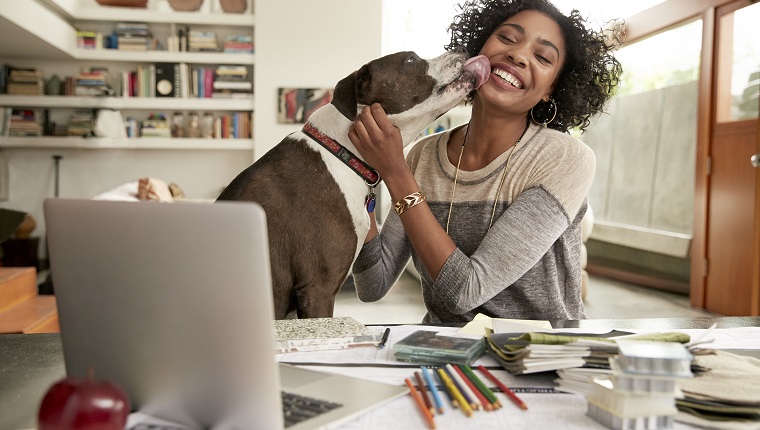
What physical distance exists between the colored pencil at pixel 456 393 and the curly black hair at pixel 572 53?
43.6 inches

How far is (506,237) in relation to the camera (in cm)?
148

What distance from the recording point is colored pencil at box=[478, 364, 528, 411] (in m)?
0.83

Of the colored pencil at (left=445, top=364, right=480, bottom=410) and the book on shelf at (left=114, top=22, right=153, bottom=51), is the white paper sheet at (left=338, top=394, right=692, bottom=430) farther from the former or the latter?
the book on shelf at (left=114, top=22, right=153, bottom=51)

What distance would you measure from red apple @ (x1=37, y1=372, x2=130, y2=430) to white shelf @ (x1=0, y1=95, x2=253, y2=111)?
6.21m

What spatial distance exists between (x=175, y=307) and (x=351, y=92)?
3.13 ft

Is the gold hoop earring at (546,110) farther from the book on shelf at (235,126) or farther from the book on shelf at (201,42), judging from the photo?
the book on shelf at (201,42)

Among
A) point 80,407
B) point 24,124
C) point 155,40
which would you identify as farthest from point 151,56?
point 80,407

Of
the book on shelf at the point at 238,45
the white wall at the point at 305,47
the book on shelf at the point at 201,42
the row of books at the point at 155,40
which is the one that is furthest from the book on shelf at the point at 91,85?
the white wall at the point at 305,47

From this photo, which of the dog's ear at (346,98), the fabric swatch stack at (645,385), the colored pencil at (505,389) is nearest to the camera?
the fabric swatch stack at (645,385)

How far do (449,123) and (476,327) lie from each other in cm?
603

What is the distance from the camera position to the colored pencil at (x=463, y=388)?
82cm

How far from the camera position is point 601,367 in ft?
2.95

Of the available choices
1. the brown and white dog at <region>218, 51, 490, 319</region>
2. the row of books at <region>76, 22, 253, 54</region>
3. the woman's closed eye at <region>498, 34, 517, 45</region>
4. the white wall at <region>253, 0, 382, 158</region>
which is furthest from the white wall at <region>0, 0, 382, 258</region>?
the brown and white dog at <region>218, 51, 490, 319</region>

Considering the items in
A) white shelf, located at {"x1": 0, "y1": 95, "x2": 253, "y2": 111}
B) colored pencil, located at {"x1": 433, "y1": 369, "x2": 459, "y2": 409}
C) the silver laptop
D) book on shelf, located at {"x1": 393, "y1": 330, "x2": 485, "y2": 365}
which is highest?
white shelf, located at {"x1": 0, "y1": 95, "x2": 253, "y2": 111}
